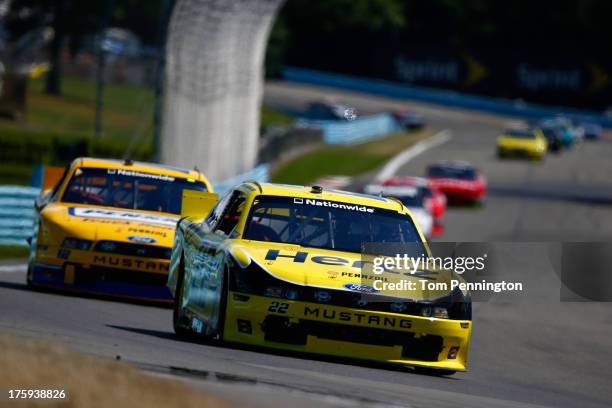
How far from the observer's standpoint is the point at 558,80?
93.0 meters

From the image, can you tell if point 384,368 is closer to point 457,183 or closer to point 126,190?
point 126,190

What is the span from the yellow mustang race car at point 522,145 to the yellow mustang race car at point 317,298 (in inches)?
1931

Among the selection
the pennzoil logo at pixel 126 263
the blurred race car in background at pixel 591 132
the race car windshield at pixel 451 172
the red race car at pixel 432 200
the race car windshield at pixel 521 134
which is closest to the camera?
the pennzoil logo at pixel 126 263

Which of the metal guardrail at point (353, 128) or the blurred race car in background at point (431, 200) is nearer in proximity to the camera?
the blurred race car in background at point (431, 200)

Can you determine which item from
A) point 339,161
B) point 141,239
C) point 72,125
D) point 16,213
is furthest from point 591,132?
point 141,239

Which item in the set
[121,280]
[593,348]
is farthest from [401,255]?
[593,348]

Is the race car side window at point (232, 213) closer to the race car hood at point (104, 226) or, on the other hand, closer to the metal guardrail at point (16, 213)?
the race car hood at point (104, 226)

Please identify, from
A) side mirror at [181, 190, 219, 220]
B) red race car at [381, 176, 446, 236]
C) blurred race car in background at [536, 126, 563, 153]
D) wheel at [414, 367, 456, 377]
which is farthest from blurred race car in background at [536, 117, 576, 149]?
wheel at [414, 367, 456, 377]

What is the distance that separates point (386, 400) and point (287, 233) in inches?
111

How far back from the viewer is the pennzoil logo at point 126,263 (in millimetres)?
13086

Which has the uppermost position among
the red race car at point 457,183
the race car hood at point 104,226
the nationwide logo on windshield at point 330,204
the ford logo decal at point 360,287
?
the red race car at point 457,183

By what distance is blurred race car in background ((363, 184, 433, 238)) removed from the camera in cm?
2794

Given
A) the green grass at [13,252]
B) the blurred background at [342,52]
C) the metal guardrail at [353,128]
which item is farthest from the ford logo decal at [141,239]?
the metal guardrail at [353,128]

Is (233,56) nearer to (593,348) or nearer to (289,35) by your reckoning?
(593,348)
